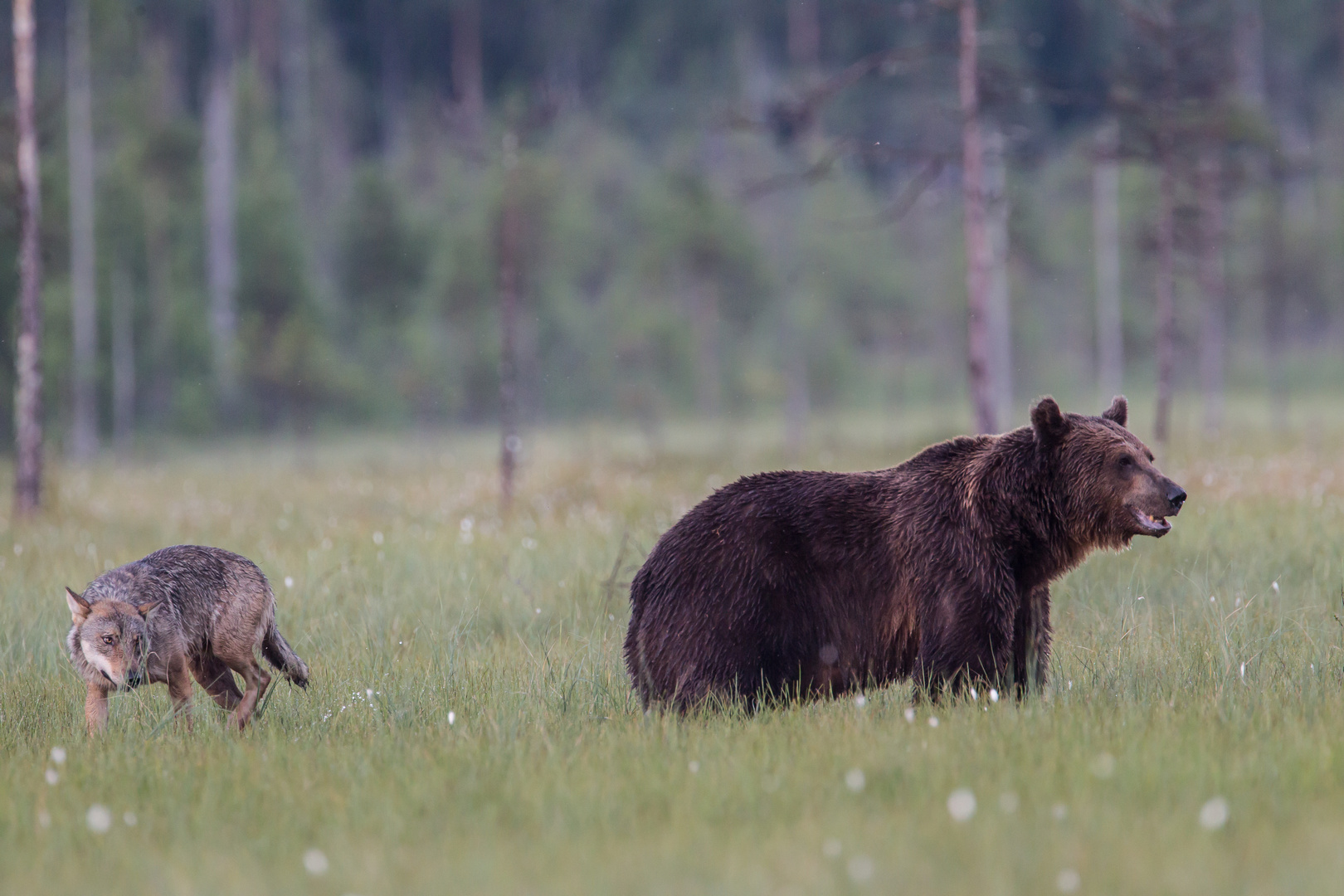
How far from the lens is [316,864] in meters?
3.83

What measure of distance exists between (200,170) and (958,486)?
39.9 m

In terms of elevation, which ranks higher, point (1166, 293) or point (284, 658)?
point (1166, 293)

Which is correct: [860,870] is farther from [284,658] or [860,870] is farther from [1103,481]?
[284,658]

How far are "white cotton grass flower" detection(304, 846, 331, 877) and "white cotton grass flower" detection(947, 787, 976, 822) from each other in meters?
1.97

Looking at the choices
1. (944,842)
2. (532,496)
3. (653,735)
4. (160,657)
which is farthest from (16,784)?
(532,496)

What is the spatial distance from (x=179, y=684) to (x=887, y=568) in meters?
3.54

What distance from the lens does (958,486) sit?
6250 millimetres

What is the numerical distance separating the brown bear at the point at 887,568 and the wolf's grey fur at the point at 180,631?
6.38 feet

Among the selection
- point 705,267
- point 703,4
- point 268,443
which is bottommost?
point 268,443

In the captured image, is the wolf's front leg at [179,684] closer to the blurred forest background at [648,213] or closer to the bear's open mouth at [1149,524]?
the bear's open mouth at [1149,524]

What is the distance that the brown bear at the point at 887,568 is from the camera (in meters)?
5.89

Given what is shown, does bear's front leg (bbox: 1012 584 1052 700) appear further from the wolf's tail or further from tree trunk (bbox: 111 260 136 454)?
tree trunk (bbox: 111 260 136 454)

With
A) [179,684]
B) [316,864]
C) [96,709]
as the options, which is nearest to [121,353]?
[179,684]

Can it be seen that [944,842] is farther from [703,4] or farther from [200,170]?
[703,4]
